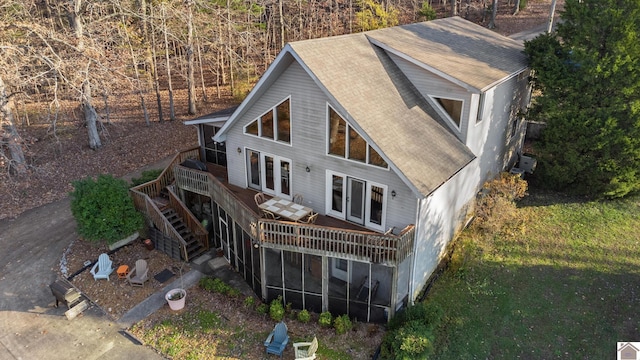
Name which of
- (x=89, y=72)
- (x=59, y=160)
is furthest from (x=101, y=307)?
(x=59, y=160)

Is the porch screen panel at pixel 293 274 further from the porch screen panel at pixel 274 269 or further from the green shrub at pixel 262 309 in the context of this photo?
the green shrub at pixel 262 309

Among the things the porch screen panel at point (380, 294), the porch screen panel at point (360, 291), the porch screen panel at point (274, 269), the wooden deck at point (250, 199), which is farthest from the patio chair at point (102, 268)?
the porch screen panel at point (380, 294)

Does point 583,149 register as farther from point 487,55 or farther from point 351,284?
point 351,284

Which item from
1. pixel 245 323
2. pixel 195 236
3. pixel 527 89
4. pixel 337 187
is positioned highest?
pixel 527 89

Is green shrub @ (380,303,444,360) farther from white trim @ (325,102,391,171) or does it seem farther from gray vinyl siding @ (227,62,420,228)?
white trim @ (325,102,391,171)

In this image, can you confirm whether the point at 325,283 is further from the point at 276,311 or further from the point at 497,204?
the point at 497,204

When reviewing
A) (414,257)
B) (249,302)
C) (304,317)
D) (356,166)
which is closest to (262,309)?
(249,302)
